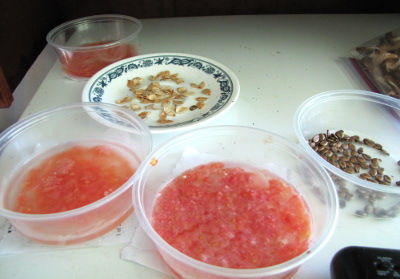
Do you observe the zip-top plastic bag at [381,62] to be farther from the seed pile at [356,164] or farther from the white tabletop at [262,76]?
the seed pile at [356,164]

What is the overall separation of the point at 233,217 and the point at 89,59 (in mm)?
735

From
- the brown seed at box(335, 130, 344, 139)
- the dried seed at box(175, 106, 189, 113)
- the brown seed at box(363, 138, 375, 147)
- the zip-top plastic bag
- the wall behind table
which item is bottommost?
the brown seed at box(363, 138, 375, 147)

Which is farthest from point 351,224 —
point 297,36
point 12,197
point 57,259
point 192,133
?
point 297,36

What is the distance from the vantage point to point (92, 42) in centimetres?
122

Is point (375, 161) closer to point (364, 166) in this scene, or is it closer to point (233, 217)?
point (364, 166)

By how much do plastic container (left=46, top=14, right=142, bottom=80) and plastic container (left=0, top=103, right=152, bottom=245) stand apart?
29 cm

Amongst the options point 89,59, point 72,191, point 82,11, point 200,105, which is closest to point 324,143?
point 200,105

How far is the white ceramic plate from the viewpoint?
34.3 inches

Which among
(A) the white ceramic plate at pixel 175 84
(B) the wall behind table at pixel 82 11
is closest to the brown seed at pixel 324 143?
(A) the white ceramic plate at pixel 175 84

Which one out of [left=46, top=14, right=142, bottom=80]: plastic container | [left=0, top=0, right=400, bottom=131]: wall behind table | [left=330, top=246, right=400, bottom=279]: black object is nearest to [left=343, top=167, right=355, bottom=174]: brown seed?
[left=330, top=246, right=400, bottom=279]: black object

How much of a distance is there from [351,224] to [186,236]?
0.32 metres

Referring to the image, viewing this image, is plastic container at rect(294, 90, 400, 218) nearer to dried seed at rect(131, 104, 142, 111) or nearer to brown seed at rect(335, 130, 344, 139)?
brown seed at rect(335, 130, 344, 139)

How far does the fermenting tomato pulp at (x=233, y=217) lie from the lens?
535mm

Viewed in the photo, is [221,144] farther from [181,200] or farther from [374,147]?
[374,147]
